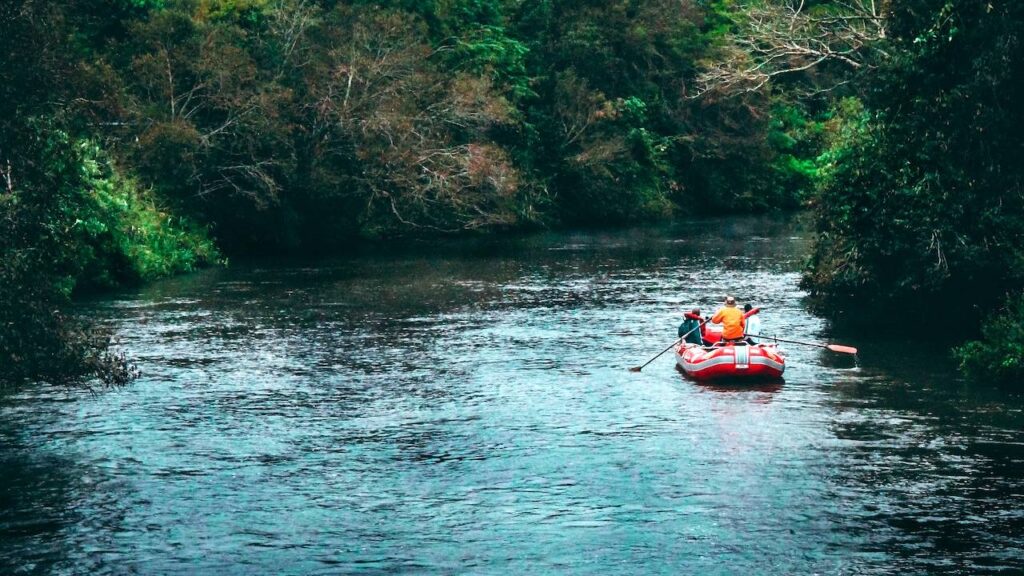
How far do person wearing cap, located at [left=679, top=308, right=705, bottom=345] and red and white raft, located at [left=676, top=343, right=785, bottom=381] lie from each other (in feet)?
6.86

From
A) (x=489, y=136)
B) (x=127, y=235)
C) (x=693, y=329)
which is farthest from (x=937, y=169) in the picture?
(x=489, y=136)

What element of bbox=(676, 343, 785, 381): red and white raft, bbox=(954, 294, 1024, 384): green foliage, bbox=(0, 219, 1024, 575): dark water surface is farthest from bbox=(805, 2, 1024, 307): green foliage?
bbox=(676, 343, 785, 381): red and white raft

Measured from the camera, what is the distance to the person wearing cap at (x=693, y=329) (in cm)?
2866

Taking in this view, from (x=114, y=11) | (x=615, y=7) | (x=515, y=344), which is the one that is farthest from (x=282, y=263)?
(x=615, y=7)

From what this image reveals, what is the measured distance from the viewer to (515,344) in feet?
99.7

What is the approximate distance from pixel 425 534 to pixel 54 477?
5963mm

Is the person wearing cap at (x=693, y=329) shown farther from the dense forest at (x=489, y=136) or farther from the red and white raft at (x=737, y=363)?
the dense forest at (x=489, y=136)

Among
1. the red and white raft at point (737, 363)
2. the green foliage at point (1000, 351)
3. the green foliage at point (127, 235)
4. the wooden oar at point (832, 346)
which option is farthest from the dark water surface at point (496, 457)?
the green foliage at point (127, 235)

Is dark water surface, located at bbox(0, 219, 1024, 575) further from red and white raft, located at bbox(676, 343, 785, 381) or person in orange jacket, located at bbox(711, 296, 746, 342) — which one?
person in orange jacket, located at bbox(711, 296, 746, 342)

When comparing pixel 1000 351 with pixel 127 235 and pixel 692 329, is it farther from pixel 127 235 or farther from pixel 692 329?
pixel 127 235

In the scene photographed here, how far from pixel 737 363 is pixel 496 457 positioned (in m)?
7.25

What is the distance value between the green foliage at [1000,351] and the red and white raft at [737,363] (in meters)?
3.69

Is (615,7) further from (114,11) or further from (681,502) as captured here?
(681,502)

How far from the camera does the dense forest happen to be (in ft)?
67.2
